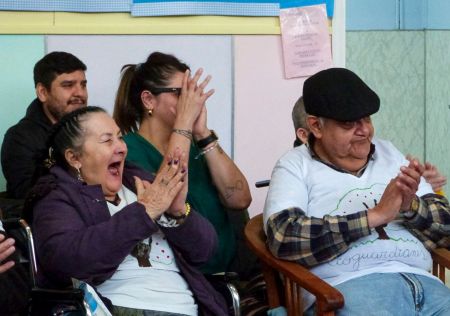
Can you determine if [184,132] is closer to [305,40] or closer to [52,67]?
[52,67]

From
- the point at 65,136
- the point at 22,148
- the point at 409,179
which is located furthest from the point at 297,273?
the point at 22,148

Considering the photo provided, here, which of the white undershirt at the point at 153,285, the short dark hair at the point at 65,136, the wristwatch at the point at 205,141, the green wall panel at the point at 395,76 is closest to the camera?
the white undershirt at the point at 153,285

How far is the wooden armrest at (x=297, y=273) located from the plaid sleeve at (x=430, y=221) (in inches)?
16.8

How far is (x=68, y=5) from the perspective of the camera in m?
4.18

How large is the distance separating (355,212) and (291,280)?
325 mm

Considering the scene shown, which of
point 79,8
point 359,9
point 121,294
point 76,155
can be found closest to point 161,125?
point 76,155

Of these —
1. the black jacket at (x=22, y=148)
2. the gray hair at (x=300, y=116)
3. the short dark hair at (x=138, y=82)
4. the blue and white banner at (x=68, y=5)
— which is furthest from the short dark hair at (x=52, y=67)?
the gray hair at (x=300, y=116)

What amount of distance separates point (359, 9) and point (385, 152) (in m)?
2.25

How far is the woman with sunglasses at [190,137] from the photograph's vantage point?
3227 millimetres

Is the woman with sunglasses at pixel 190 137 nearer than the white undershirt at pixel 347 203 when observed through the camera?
No

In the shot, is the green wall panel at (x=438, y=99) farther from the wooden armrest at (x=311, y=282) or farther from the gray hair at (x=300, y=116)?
the wooden armrest at (x=311, y=282)

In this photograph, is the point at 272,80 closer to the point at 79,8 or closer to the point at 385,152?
the point at 79,8

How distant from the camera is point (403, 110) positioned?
206 inches

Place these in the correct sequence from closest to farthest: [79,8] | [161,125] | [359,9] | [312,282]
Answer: [312,282] → [161,125] → [79,8] → [359,9]
